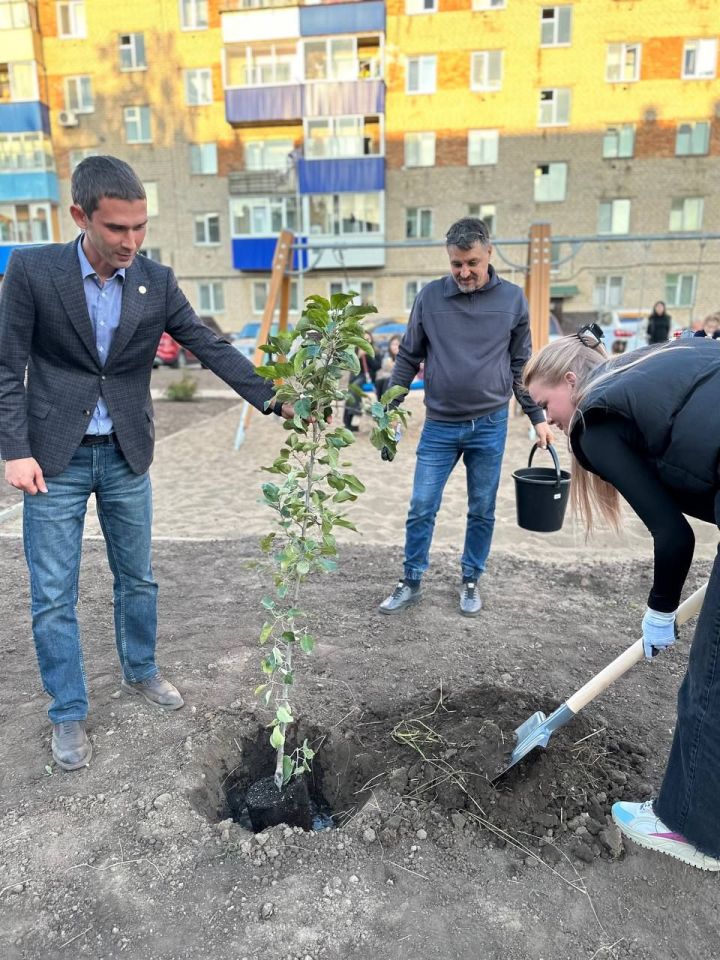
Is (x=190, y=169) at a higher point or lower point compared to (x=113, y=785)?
higher

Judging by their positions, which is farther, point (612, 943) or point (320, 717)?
point (320, 717)

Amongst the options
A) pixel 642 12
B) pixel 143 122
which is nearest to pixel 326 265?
pixel 143 122

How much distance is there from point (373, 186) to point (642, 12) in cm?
1057

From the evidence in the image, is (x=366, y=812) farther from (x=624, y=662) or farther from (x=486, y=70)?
(x=486, y=70)

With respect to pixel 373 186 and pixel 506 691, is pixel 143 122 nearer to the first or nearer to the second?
Answer: pixel 373 186

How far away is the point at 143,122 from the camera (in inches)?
1085

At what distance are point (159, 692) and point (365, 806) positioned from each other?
38.9 inches

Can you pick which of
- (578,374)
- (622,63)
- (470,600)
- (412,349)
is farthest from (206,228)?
(578,374)

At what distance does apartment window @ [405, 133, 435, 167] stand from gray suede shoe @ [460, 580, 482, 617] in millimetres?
25113

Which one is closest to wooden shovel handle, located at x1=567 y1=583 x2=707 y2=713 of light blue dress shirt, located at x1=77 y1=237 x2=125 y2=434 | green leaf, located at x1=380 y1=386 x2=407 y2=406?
green leaf, located at x1=380 y1=386 x2=407 y2=406

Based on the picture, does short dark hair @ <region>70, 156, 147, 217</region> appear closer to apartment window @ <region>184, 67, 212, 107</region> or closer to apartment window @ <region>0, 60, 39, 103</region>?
apartment window @ <region>184, 67, 212, 107</region>

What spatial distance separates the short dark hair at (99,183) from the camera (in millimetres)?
2158

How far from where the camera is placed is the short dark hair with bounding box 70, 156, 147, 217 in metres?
2.16

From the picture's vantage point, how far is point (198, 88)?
27.0 metres
